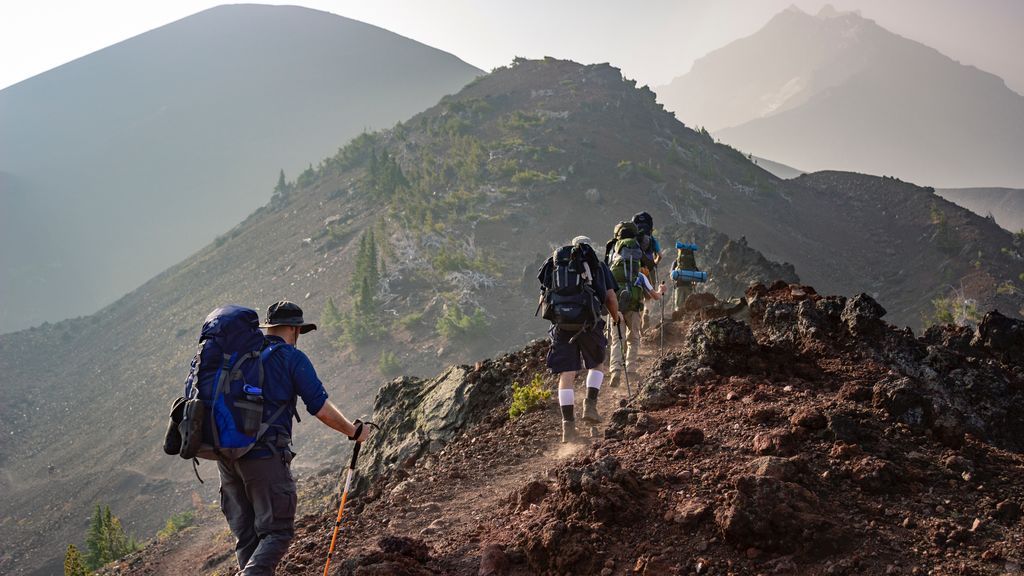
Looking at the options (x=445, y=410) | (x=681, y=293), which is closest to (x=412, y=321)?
(x=681, y=293)

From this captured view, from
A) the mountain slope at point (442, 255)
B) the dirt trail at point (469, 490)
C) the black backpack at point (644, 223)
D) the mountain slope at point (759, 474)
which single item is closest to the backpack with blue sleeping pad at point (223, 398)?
the mountain slope at point (759, 474)

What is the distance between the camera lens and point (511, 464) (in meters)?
7.12

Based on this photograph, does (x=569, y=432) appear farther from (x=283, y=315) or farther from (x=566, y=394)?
(x=283, y=315)

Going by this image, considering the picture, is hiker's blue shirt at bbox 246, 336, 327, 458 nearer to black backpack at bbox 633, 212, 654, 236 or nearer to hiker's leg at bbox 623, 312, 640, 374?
hiker's leg at bbox 623, 312, 640, 374

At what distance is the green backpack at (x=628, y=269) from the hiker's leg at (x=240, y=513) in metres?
5.56

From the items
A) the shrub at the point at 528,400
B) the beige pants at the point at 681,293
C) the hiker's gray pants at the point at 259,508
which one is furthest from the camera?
Answer: the beige pants at the point at 681,293

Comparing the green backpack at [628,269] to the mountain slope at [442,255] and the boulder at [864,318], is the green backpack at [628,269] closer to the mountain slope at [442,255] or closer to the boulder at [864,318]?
the boulder at [864,318]

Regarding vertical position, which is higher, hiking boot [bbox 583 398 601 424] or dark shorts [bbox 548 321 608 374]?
dark shorts [bbox 548 321 608 374]

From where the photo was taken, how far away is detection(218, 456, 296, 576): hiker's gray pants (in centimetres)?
432

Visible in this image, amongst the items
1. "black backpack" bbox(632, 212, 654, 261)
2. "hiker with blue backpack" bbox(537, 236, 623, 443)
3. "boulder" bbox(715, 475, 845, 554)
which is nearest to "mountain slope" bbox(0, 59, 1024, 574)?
"black backpack" bbox(632, 212, 654, 261)

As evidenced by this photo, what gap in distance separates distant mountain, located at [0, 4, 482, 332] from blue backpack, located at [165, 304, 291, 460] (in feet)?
366

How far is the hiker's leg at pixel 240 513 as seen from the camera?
14.6 feet

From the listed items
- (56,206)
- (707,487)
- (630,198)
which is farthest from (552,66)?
(56,206)

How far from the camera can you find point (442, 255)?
46.8 meters
